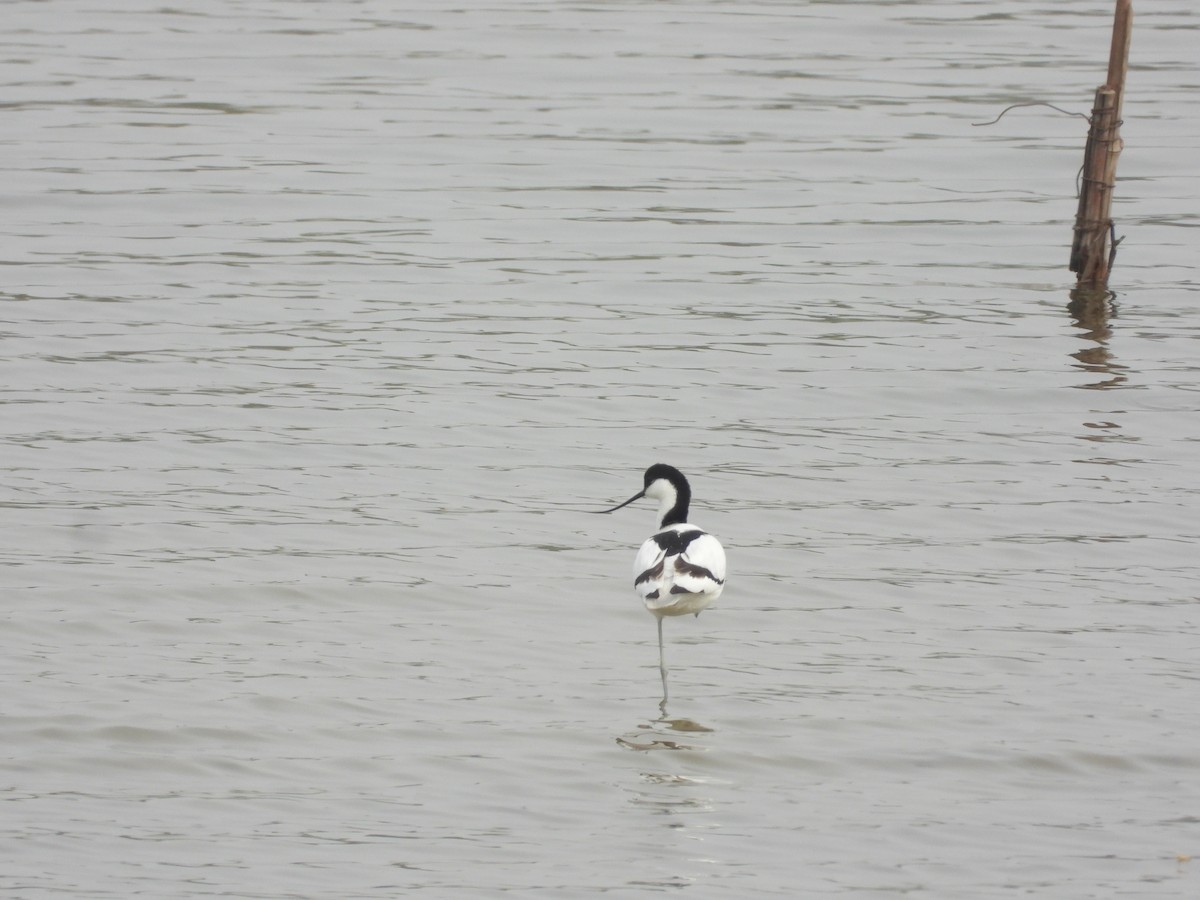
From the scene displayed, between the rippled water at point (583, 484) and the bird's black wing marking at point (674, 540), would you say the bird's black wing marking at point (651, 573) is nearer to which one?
the bird's black wing marking at point (674, 540)

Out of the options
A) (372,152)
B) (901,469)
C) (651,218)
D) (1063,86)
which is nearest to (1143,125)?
(1063,86)

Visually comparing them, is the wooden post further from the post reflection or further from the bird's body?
the bird's body

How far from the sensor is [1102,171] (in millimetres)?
17828

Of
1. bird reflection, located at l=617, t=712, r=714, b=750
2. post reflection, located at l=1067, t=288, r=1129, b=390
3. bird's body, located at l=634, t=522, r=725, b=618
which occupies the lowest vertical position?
bird reflection, located at l=617, t=712, r=714, b=750

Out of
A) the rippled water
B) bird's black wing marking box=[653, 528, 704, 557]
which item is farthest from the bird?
the rippled water

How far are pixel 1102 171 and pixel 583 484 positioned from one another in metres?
7.30

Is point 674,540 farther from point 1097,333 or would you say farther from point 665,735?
point 1097,333

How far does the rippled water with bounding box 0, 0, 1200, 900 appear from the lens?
8117 millimetres

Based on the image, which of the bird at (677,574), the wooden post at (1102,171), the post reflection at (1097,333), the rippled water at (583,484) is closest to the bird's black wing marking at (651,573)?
the bird at (677,574)

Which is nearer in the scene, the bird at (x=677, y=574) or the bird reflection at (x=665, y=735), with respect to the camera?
the bird reflection at (x=665, y=735)

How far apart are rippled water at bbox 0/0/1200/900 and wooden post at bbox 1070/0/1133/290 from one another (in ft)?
2.06

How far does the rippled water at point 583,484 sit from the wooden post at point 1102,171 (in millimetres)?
629

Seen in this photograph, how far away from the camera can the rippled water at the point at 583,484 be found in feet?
26.6

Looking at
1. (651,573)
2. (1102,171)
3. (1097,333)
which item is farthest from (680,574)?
(1102,171)
